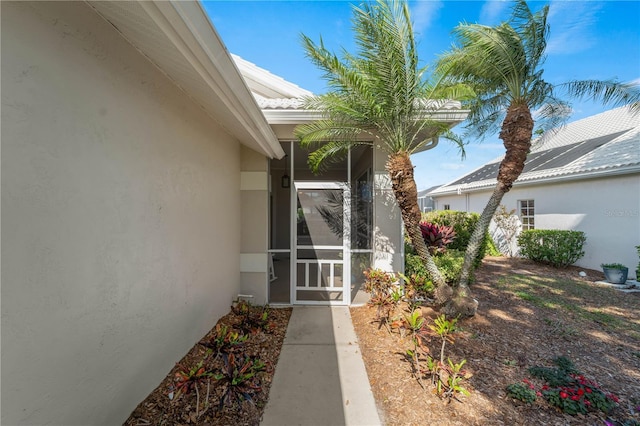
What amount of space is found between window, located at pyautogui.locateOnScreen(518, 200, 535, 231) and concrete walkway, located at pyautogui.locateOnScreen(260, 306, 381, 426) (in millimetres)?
11545

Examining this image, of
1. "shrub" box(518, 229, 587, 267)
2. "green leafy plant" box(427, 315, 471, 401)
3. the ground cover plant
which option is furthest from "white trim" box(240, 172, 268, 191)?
"shrub" box(518, 229, 587, 267)

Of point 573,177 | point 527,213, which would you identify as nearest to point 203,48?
point 573,177

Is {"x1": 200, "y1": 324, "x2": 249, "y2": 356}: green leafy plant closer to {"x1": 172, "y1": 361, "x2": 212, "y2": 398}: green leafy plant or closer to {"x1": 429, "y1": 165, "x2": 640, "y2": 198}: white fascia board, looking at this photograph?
{"x1": 172, "y1": 361, "x2": 212, "y2": 398}: green leafy plant

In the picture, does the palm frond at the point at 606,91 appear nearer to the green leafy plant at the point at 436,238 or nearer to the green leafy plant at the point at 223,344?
the green leafy plant at the point at 436,238

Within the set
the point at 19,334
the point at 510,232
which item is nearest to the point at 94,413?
the point at 19,334

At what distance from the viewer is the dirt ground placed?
9.23ft

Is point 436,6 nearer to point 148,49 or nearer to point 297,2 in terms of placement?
point 297,2

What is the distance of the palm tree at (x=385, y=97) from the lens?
13.9 ft

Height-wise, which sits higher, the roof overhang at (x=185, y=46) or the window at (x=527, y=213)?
the roof overhang at (x=185, y=46)

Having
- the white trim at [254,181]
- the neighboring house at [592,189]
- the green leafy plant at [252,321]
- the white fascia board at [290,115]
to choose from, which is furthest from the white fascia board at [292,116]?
the neighboring house at [592,189]

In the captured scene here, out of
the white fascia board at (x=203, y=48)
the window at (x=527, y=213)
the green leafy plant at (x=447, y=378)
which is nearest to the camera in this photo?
the white fascia board at (x=203, y=48)

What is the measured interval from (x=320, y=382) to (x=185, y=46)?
4.02m

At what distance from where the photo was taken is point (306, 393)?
125 inches

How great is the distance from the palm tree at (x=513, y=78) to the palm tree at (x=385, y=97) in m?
0.64
